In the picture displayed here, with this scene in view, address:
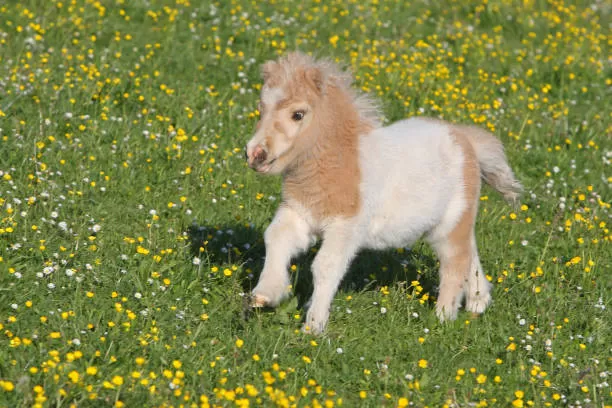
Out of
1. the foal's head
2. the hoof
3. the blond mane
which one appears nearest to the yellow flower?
the hoof

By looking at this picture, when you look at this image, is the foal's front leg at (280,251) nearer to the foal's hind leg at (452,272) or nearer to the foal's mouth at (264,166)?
the foal's mouth at (264,166)

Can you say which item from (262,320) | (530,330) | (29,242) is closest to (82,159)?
(29,242)

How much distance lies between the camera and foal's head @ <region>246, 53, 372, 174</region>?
19.5ft

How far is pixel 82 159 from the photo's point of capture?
27.1 feet

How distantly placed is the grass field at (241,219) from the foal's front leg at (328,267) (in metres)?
0.15

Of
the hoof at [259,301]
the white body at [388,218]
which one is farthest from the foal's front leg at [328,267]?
the hoof at [259,301]

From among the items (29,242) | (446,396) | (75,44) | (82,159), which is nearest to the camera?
(446,396)

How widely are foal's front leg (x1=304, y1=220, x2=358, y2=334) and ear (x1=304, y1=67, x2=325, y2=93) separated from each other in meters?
0.89

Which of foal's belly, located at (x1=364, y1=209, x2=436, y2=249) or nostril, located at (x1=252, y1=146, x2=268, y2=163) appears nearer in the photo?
nostril, located at (x1=252, y1=146, x2=268, y2=163)

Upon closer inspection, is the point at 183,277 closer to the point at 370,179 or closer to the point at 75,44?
the point at 370,179

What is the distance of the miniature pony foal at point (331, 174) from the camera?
607 cm

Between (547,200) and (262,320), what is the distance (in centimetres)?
395

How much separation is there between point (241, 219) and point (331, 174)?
6.36ft

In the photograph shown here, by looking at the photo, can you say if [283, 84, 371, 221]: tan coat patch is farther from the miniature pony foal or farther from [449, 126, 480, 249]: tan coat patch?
[449, 126, 480, 249]: tan coat patch
